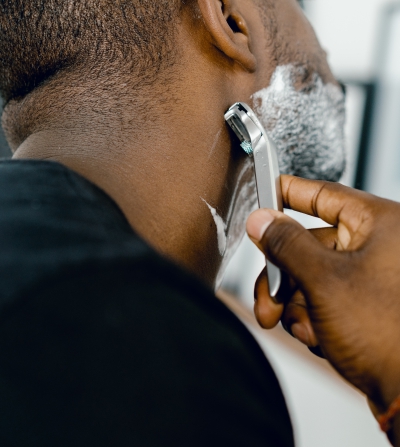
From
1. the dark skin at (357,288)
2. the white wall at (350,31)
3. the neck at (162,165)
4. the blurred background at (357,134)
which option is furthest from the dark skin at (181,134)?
the white wall at (350,31)

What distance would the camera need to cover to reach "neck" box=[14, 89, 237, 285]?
0.44 metres

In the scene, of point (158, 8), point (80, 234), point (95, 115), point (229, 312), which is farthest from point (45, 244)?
point (158, 8)

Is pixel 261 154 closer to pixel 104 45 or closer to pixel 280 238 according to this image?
pixel 280 238

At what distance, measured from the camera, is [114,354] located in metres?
0.27

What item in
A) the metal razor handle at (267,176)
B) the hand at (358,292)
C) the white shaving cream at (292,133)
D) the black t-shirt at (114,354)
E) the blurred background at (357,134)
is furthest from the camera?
the blurred background at (357,134)

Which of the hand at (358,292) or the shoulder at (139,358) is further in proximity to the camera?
the hand at (358,292)

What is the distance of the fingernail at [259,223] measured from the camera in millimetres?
447

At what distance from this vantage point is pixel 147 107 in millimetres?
512

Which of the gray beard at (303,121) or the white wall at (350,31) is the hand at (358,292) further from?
the white wall at (350,31)

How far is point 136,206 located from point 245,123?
0.64 feet

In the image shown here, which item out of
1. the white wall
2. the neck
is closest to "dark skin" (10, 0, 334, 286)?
the neck

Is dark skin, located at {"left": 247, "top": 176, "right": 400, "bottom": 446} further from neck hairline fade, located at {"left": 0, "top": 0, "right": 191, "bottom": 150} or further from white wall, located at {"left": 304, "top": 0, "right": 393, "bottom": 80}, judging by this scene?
white wall, located at {"left": 304, "top": 0, "right": 393, "bottom": 80}

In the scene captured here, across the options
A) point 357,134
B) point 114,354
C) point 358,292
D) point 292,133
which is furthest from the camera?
point 357,134

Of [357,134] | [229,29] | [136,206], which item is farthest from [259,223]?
[357,134]
